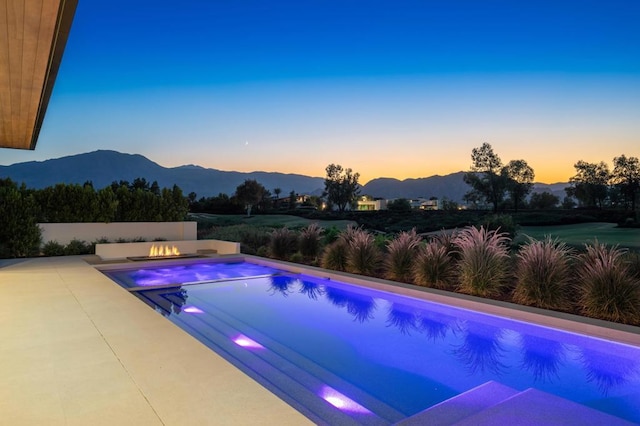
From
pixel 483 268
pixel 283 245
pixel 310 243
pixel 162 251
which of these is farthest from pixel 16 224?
pixel 483 268

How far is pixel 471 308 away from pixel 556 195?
305 inches

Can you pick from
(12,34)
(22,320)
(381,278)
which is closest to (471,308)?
(381,278)

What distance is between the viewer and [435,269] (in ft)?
19.5

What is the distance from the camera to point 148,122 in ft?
51.2

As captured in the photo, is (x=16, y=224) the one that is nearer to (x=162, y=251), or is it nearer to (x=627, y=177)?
(x=162, y=251)

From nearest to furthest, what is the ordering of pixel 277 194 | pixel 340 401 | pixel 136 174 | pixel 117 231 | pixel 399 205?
1. pixel 340 401
2. pixel 117 231
3. pixel 399 205
4. pixel 277 194
5. pixel 136 174

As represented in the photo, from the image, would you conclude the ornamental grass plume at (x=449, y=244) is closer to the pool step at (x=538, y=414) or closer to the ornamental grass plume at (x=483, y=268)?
the ornamental grass plume at (x=483, y=268)

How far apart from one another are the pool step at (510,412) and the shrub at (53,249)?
975cm

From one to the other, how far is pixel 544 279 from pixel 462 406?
295cm

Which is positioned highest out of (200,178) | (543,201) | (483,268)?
(200,178)

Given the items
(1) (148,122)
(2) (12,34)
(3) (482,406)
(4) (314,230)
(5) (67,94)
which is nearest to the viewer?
(3) (482,406)

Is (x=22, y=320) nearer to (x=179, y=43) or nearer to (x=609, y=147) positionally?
(x=179, y=43)

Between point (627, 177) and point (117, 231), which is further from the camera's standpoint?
point (117, 231)

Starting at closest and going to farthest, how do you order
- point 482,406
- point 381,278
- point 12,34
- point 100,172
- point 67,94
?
Result: point 482,406 → point 12,34 → point 381,278 → point 67,94 → point 100,172
